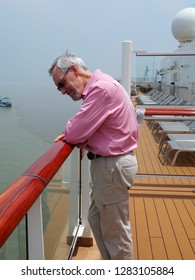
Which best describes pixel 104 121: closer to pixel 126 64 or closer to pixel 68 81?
pixel 68 81

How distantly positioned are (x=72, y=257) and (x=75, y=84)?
3.80 feet

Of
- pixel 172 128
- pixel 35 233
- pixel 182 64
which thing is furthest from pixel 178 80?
pixel 35 233

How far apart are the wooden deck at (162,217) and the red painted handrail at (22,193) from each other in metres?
1.21

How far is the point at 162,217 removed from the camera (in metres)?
2.85

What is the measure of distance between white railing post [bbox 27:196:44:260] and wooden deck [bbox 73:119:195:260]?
3.64 feet

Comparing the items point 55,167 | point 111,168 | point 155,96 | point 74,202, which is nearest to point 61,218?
point 74,202

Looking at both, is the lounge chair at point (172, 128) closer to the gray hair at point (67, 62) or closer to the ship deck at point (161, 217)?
the ship deck at point (161, 217)

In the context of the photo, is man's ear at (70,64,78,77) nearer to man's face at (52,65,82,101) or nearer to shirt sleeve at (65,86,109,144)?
man's face at (52,65,82,101)

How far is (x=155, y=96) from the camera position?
13562 mm

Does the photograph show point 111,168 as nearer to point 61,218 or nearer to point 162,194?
point 61,218

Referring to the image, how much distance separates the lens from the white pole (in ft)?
11.5

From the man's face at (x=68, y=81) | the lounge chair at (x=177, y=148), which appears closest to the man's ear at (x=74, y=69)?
the man's face at (x=68, y=81)

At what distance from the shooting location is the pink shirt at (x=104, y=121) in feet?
4.70

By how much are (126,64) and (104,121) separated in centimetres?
217
